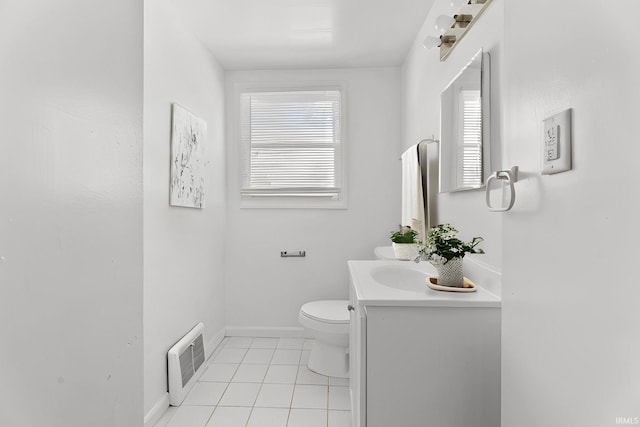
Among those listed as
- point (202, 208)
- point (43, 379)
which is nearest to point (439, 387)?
point (43, 379)

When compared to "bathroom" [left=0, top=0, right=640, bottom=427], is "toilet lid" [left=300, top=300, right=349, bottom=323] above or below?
below

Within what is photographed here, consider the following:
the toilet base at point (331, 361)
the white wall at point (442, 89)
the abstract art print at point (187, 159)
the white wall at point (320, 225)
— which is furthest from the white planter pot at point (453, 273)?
the white wall at point (320, 225)

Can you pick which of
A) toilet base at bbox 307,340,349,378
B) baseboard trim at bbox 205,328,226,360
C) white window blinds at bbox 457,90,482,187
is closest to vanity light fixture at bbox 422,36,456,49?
white window blinds at bbox 457,90,482,187

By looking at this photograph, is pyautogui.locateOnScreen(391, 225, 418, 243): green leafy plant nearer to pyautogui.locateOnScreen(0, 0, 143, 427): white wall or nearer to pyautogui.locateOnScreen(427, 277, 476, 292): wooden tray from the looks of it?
pyautogui.locateOnScreen(427, 277, 476, 292): wooden tray

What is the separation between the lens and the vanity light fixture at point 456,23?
1486 mm

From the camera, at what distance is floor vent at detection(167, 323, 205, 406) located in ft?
6.80

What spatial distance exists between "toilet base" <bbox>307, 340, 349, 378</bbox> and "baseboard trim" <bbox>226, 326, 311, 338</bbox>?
0.68m

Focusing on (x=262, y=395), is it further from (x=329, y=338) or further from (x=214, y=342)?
(x=214, y=342)

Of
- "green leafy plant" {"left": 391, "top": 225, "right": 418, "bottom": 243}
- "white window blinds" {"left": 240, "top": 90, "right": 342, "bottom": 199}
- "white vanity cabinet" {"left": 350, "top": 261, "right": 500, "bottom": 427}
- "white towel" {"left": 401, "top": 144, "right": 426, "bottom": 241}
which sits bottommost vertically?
"white vanity cabinet" {"left": 350, "top": 261, "right": 500, "bottom": 427}

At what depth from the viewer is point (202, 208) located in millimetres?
2605

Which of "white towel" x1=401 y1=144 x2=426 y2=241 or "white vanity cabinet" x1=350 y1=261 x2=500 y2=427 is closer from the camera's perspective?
"white vanity cabinet" x1=350 y1=261 x2=500 y2=427

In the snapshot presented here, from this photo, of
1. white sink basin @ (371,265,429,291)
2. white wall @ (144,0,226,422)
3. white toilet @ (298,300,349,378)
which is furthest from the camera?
white toilet @ (298,300,349,378)

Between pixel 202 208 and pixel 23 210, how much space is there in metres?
2.18

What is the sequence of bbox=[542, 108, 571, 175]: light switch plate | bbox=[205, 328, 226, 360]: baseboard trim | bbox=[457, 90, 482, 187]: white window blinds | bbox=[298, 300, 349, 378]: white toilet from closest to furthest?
bbox=[542, 108, 571, 175]: light switch plate
bbox=[457, 90, 482, 187]: white window blinds
bbox=[298, 300, 349, 378]: white toilet
bbox=[205, 328, 226, 360]: baseboard trim
